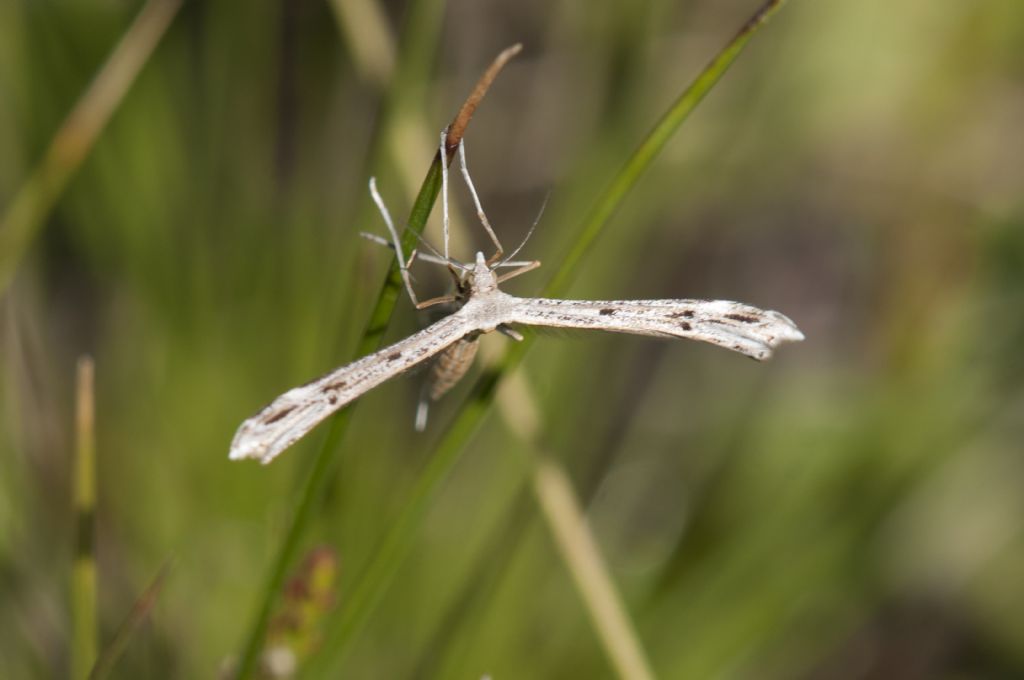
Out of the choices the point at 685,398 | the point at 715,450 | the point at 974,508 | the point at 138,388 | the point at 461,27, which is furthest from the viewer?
the point at 461,27

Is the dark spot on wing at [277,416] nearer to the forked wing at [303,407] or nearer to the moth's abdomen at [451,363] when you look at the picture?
the forked wing at [303,407]

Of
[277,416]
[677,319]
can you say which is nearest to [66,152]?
[277,416]

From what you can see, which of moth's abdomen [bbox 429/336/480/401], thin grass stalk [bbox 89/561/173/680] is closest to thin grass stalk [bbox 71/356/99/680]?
thin grass stalk [bbox 89/561/173/680]

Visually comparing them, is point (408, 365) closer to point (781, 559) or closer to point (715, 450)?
point (781, 559)

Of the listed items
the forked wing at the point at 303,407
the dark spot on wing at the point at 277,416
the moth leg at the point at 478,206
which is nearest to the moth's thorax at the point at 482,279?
the moth leg at the point at 478,206

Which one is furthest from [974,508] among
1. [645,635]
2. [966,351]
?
[645,635]

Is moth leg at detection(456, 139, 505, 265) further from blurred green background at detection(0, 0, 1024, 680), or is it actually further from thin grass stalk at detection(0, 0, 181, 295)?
thin grass stalk at detection(0, 0, 181, 295)
